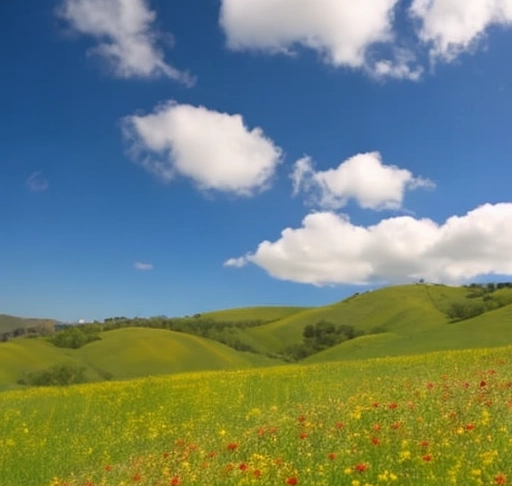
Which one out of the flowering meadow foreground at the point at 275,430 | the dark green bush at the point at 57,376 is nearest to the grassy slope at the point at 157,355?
the dark green bush at the point at 57,376

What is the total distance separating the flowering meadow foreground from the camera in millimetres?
10914

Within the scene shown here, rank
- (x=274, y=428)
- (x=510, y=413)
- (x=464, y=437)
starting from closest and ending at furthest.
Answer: (x=464, y=437) < (x=510, y=413) < (x=274, y=428)

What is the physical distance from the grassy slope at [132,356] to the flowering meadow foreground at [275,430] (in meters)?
58.8

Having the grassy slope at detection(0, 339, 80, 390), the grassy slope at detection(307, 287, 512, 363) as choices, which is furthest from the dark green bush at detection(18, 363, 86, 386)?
the grassy slope at detection(307, 287, 512, 363)

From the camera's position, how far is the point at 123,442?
21984 millimetres

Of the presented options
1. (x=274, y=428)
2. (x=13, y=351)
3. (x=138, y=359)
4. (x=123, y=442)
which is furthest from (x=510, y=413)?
(x=13, y=351)

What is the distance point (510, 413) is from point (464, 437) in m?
1.69

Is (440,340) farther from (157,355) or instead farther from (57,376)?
(57,376)

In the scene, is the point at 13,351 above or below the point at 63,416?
above

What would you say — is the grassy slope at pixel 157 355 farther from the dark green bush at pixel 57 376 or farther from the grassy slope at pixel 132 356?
the dark green bush at pixel 57 376

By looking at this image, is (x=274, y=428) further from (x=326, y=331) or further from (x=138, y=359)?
(x=326, y=331)

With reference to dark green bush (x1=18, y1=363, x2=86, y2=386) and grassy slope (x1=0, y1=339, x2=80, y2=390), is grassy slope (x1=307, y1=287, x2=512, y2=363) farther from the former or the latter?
grassy slope (x1=0, y1=339, x2=80, y2=390)

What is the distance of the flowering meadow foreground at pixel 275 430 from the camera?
35.8 ft

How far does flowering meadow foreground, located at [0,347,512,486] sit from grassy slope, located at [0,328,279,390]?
58.8 metres
